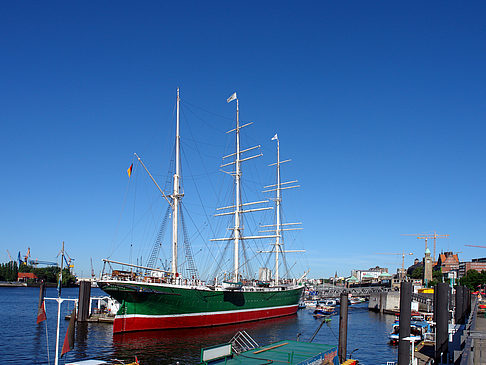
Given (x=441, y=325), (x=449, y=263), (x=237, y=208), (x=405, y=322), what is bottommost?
(x=449, y=263)

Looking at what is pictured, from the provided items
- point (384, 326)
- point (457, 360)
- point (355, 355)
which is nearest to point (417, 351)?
point (355, 355)

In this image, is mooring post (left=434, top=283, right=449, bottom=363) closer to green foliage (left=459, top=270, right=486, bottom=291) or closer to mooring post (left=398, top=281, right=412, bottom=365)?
mooring post (left=398, top=281, right=412, bottom=365)

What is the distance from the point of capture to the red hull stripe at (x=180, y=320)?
44.7m

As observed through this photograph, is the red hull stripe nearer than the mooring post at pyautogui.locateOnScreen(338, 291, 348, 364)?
No

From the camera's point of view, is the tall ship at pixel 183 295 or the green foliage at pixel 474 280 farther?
the green foliage at pixel 474 280

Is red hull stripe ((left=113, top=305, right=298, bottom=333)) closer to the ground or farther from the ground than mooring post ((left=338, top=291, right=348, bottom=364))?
closer to the ground

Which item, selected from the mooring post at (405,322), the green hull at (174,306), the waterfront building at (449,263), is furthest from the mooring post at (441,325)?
the waterfront building at (449,263)

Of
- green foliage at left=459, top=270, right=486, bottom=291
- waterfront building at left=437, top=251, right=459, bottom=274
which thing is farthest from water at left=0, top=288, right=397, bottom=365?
waterfront building at left=437, top=251, right=459, bottom=274

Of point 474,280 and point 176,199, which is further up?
point 176,199

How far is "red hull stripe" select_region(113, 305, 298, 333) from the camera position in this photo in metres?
44.7

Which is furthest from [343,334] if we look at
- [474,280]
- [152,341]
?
[474,280]

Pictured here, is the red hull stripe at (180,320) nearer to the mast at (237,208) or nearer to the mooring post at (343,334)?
the mast at (237,208)

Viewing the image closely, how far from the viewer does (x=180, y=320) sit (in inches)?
1927

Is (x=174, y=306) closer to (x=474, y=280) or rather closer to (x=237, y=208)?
(x=237, y=208)
